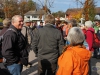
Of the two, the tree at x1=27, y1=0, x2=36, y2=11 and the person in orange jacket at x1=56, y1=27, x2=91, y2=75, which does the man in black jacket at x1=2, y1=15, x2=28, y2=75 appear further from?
the tree at x1=27, y1=0, x2=36, y2=11

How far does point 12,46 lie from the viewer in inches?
144

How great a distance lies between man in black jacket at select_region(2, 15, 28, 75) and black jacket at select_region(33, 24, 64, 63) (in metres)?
0.62

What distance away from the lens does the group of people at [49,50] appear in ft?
9.56

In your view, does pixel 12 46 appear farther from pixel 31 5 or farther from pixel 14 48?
pixel 31 5

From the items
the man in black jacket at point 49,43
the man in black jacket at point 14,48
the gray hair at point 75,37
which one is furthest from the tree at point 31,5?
the gray hair at point 75,37

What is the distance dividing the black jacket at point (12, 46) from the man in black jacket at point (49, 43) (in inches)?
26.3

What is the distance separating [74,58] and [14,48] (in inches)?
50.9

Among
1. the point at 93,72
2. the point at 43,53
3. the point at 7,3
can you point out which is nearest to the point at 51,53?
the point at 43,53

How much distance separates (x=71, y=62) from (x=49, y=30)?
1.64 metres

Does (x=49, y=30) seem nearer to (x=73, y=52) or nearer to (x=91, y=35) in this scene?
(x=73, y=52)

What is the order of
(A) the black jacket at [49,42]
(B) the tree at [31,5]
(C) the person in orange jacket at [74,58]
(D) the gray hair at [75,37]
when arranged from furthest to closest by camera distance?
(B) the tree at [31,5] < (A) the black jacket at [49,42] < (D) the gray hair at [75,37] < (C) the person in orange jacket at [74,58]

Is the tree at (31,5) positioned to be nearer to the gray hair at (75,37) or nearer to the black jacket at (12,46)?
the black jacket at (12,46)

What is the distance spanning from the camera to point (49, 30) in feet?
14.4

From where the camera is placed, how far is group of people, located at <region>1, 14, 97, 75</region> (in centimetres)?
291
